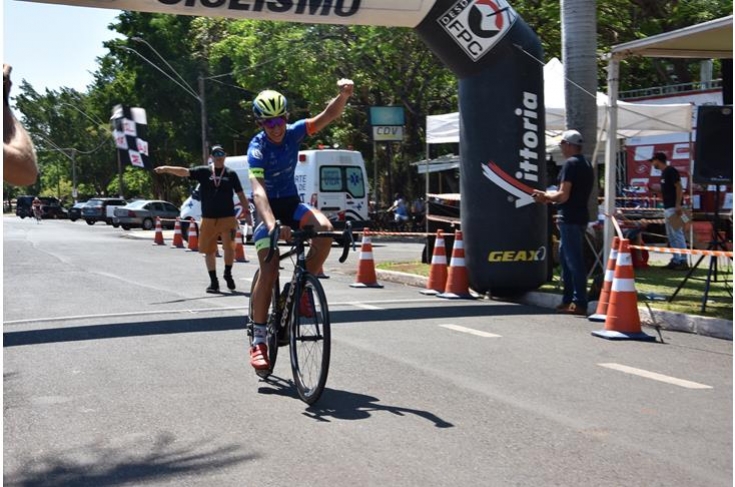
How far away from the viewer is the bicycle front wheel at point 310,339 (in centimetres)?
568

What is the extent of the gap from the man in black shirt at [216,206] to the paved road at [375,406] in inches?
107

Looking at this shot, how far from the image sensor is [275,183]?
6.46 m

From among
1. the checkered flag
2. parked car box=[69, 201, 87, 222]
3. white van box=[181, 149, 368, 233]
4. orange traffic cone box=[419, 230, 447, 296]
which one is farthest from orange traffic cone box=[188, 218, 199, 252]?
parked car box=[69, 201, 87, 222]

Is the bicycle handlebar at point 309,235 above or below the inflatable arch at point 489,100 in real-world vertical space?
below

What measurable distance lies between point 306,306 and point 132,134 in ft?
147

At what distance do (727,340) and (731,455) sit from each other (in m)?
4.19

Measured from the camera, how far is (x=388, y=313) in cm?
1026

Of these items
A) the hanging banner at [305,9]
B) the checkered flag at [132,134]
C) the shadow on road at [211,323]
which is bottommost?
the shadow on road at [211,323]

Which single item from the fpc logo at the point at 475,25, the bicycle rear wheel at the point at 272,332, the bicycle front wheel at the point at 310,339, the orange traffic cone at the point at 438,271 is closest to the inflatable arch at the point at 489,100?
the fpc logo at the point at 475,25

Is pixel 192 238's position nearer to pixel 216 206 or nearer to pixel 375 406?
pixel 216 206

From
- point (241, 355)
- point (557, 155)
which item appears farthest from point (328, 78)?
point (241, 355)

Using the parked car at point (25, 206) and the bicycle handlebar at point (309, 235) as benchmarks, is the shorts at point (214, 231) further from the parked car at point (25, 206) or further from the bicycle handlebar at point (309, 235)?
the parked car at point (25, 206)

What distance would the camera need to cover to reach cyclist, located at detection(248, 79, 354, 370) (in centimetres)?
627

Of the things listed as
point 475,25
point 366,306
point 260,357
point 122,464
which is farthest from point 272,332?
point 475,25
